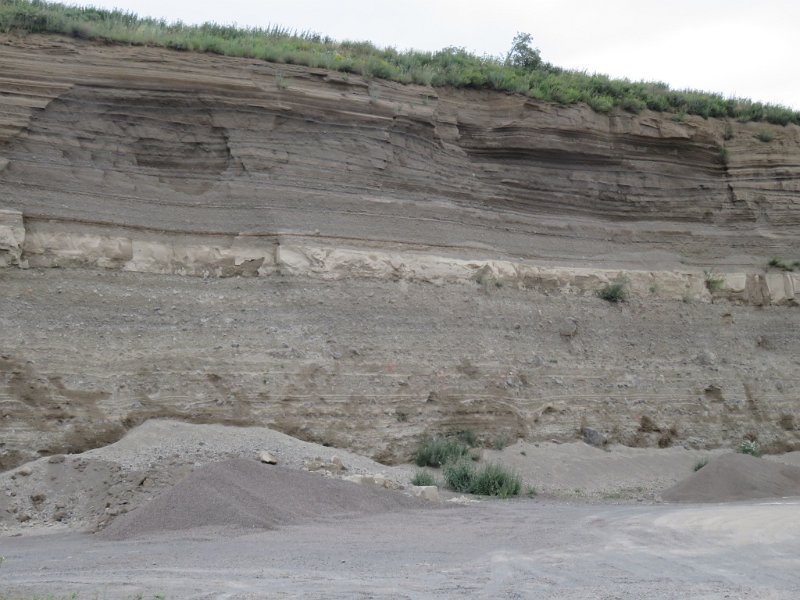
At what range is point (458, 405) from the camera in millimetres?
14547

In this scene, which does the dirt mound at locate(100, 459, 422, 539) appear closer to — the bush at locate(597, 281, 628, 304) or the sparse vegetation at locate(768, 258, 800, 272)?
the bush at locate(597, 281, 628, 304)

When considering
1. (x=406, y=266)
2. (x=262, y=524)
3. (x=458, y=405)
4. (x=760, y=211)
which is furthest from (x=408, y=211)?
(x=760, y=211)

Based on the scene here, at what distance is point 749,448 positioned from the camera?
1712 cm

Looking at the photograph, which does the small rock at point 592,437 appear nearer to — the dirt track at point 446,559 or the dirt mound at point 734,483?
the dirt mound at point 734,483

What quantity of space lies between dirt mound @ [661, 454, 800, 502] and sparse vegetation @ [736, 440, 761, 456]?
9.75 feet

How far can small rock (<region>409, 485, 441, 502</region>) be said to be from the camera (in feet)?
37.5

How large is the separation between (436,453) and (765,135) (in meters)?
12.1

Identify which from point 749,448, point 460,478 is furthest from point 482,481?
point 749,448

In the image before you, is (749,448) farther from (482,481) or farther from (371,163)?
(371,163)

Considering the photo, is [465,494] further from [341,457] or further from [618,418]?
[618,418]

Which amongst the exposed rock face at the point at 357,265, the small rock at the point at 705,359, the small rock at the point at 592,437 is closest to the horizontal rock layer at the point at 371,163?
the exposed rock face at the point at 357,265

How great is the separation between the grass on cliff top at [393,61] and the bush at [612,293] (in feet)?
13.2

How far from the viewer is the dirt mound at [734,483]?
13.3 metres

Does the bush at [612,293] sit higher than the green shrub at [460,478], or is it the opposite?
the bush at [612,293]
